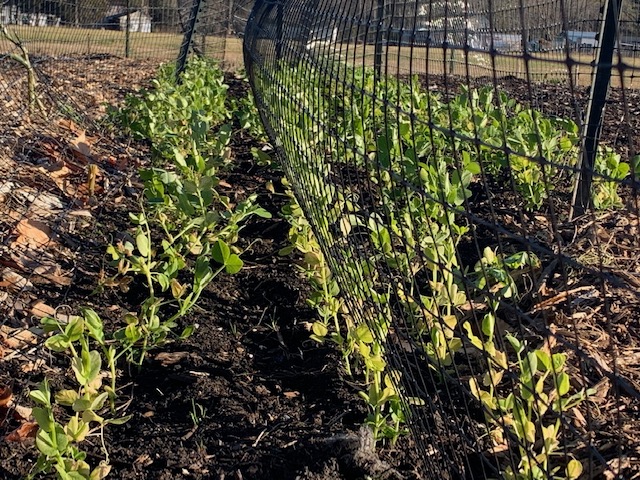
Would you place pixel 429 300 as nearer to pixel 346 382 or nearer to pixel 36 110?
pixel 346 382

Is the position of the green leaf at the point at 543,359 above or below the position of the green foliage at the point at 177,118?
below

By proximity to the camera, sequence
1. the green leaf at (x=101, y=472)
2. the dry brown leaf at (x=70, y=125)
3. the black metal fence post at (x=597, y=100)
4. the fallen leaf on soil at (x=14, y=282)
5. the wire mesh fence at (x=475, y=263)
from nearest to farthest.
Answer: the wire mesh fence at (x=475, y=263)
the green leaf at (x=101, y=472)
the fallen leaf on soil at (x=14, y=282)
the black metal fence post at (x=597, y=100)
the dry brown leaf at (x=70, y=125)

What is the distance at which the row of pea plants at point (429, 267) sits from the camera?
1.96 m

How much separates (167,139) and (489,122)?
2.16 metres

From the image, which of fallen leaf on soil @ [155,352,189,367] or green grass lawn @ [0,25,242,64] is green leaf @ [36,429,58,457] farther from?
green grass lawn @ [0,25,242,64]

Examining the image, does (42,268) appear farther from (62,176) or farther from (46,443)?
(46,443)

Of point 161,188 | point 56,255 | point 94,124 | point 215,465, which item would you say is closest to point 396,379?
point 215,465

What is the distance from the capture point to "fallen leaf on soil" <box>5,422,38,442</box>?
238cm

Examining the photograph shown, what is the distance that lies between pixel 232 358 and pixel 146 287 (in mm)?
698

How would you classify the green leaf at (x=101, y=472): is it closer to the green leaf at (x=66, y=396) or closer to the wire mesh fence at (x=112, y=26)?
the green leaf at (x=66, y=396)

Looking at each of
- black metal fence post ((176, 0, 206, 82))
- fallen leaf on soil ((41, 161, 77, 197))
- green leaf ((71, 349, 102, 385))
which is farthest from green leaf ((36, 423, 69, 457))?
black metal fence post ((176, 0, 206, 82))

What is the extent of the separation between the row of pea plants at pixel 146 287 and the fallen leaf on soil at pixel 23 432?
8 cm

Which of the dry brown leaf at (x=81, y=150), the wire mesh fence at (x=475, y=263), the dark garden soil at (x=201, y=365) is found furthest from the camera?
the dry brown leaf at (x=81, y=150)

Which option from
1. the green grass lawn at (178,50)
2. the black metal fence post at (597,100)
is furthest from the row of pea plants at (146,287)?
the green grass lawn at (178,50)
